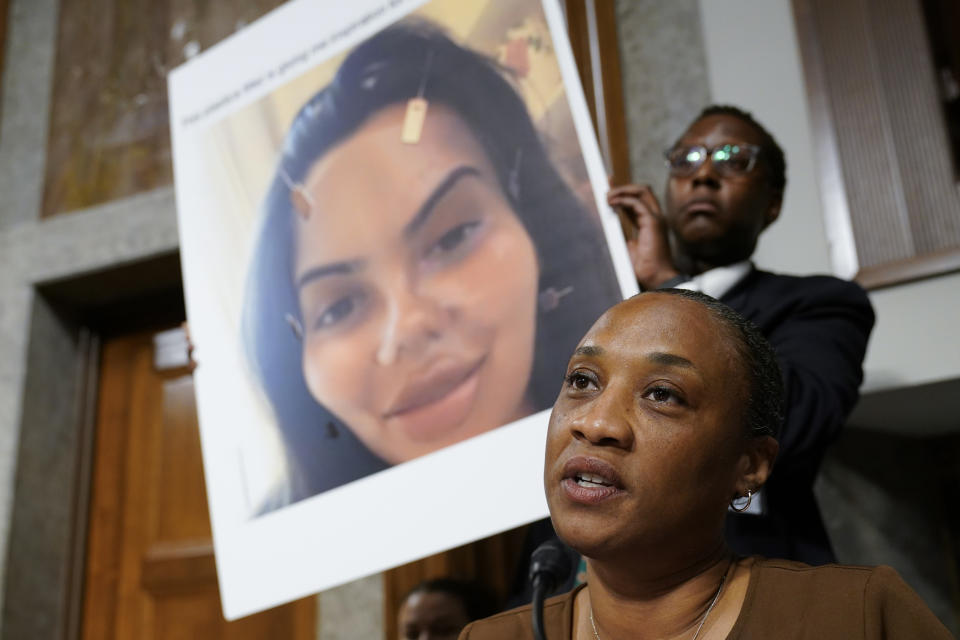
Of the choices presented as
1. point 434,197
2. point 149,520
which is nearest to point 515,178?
point 434,197

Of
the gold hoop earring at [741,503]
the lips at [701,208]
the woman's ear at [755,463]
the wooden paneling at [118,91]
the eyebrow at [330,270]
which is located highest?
the wooden paneling at [118,91]

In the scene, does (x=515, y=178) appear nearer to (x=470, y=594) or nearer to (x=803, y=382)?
(x=803, y=382)

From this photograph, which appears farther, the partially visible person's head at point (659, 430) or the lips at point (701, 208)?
the lips at point (701, 208)

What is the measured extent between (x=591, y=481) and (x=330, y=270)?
83 cm

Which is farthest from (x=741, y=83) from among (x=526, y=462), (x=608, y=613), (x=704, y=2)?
(x=608, y=613)

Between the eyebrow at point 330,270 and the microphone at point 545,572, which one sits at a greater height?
the eyebrow at point 330,270

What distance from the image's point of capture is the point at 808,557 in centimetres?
126

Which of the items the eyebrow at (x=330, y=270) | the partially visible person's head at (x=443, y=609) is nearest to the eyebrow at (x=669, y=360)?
A: the eyebrow at (x=330, y=270)

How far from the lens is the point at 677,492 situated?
825 mm

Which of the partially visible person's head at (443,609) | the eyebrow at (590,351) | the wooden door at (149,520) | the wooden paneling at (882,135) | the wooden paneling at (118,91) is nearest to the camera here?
the eyebrow at (590,351)

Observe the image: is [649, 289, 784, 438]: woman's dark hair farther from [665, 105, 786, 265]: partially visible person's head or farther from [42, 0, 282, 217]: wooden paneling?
[42, 0, 282, 217]: wooden paneling

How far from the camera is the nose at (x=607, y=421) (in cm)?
82

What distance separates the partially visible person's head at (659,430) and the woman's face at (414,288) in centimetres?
43

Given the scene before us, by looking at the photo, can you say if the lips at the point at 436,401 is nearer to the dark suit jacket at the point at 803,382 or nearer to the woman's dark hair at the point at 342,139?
the woman's dark hair at the point at 342,139
